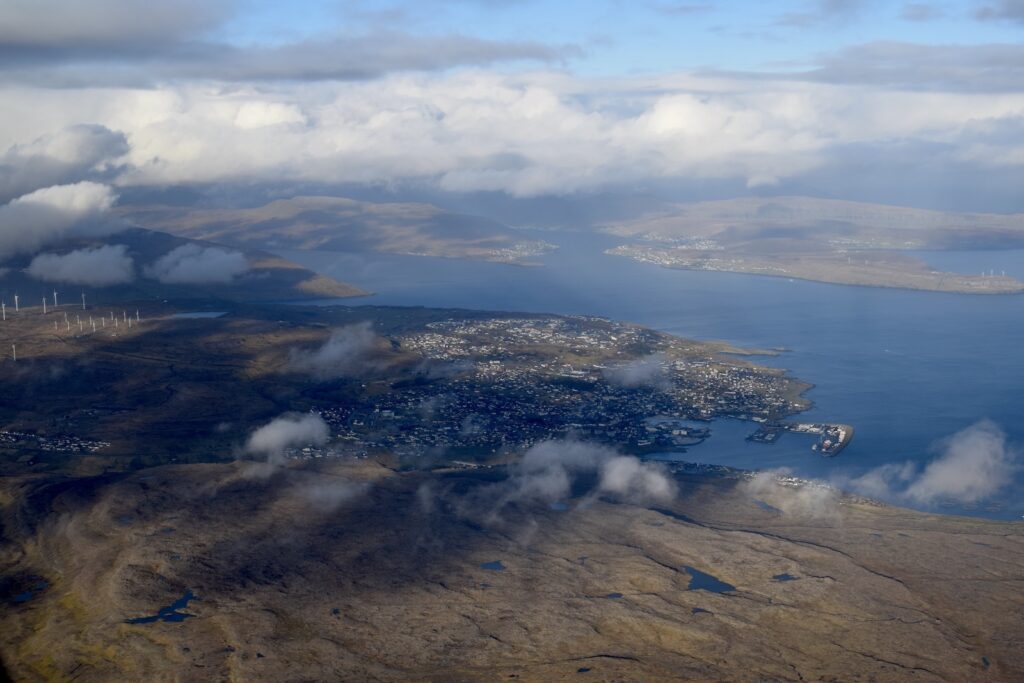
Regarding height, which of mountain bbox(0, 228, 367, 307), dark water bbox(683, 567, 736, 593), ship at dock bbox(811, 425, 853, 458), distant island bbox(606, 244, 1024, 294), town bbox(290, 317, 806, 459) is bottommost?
dark water bbox(683, 567, 736, 593)

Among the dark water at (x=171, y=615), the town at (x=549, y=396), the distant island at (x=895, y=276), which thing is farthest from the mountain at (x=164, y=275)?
the dark water at (x=171, y=615)

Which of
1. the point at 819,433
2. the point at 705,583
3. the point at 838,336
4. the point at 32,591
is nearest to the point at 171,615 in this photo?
the point at 32,591

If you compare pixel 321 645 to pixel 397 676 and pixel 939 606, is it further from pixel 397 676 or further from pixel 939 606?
pixel 939 606

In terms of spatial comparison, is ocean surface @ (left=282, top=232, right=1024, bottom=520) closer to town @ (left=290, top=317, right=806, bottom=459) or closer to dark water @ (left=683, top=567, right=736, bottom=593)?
town @ (left=290, top=317, right=806, bottom=459)

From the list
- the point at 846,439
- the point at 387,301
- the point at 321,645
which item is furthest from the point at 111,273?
the point at 321,645

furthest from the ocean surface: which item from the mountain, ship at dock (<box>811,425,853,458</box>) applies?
the mountain

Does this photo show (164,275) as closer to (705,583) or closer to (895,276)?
(895,276)
